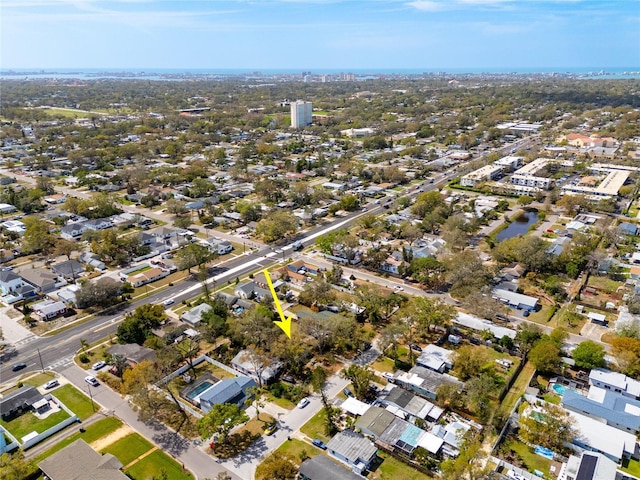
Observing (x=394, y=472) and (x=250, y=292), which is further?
Answer: (x=250, y=292)

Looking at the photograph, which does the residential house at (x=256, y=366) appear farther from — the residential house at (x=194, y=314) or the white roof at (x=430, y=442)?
the white roof at (x=430, y=442)

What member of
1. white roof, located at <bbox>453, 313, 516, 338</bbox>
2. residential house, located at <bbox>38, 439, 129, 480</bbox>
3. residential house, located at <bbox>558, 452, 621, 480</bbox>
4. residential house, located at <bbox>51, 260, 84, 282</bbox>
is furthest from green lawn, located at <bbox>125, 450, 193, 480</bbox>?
residential house, located at <bbox>51, 260, 84, 282</bbox>

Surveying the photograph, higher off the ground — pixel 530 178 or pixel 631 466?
pixel 530 178

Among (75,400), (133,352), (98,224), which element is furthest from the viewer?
(98,224)

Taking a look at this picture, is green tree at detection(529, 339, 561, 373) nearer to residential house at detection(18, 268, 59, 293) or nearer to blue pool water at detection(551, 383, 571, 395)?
blue pool water at detection(551, 383, 571, 395)

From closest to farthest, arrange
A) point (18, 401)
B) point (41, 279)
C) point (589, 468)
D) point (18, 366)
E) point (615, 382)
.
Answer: point (589, 468)
point (18, 401)
point (615, 382)
point (18, 366)
point (41, 279)

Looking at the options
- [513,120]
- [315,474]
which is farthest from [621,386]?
[513,120]

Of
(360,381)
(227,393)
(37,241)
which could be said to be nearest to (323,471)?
(360,381)

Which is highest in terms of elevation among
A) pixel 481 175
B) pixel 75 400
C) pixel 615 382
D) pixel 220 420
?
pixel 481 175

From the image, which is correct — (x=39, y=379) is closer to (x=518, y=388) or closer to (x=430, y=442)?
(x=430, y=442)
